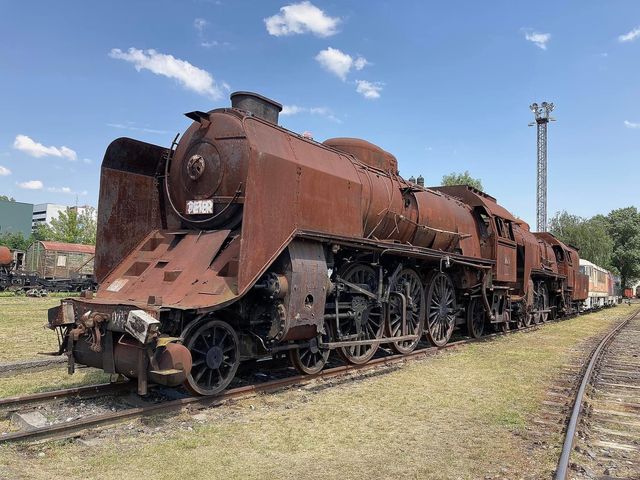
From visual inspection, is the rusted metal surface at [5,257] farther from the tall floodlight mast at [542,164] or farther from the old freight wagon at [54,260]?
the tall floodlight mast at [542,164]

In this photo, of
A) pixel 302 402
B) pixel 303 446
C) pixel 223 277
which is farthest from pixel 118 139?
pixel 303 446

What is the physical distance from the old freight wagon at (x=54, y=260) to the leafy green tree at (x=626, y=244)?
60578mm

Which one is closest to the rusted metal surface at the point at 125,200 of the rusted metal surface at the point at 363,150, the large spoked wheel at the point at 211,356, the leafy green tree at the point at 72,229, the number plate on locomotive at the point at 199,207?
the number plate on locomotive at the point at 199,207

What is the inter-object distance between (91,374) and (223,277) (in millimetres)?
3165

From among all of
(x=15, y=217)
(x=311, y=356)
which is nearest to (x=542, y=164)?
(x=311, y=356)

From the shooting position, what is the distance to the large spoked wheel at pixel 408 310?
9672 millimetres

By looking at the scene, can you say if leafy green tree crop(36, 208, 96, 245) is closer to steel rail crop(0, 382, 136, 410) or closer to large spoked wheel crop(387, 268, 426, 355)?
large spoked wheel crop(387, 268, 426, 355)

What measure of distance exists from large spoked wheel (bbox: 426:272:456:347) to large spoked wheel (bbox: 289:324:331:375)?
12.2 ft

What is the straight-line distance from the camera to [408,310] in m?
10.1

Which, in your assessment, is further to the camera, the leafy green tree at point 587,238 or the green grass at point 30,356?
the leafy green tree at point 587,238

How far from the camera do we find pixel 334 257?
7992 mm

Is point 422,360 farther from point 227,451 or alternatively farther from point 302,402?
point 227,451

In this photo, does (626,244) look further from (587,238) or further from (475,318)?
(475,318)

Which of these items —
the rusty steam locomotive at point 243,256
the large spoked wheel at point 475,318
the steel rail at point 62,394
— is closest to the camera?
the steel rail at point 62,394
